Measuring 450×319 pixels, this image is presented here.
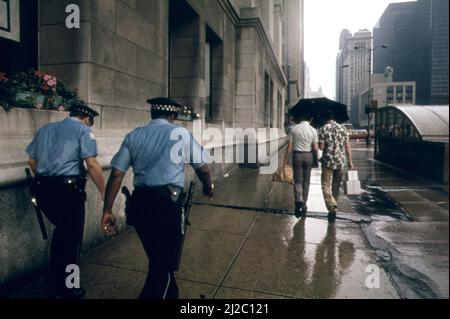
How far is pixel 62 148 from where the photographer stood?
3.37 metres

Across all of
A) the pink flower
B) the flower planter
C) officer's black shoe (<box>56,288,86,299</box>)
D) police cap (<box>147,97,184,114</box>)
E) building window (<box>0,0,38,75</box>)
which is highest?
building window (<box>0,0,38,75</box>)

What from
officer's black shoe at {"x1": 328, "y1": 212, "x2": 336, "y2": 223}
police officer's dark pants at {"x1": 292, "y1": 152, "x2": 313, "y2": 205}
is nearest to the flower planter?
police officer's dark pants at {"x1": 292, "y1": 152, "x2": 313, "y2": 205}

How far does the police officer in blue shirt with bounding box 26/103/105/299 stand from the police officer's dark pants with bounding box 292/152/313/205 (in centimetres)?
414

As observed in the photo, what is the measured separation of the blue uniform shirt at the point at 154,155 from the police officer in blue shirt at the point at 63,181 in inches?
22.1

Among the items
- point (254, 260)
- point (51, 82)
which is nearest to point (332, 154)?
point (254, 260)

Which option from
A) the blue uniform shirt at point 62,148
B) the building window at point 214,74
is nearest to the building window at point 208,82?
the building window at point 214,74

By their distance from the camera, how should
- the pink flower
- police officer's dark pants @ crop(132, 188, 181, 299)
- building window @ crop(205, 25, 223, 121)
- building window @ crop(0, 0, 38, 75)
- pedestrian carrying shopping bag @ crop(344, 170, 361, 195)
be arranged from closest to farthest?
police officer's dark pants @ crop(132, 188, 181, 299)
the pink flower
building window @ crop(0, 0, 38, 75)
pedestrian carrying shopping bag @ crop(344, 170, 361, 195)
building window @ crop(205, 25, 223, 121)

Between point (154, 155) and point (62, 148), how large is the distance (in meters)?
1.05

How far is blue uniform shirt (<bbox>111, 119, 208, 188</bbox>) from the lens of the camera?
3.00 meters

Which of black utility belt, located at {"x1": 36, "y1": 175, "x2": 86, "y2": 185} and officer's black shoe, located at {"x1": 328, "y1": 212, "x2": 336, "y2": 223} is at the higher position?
black utility belt, located at {"x1": 36, "y1": 175, "x2": 86, "y2": 185}

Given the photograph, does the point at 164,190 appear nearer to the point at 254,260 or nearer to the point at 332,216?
the point at 254,260

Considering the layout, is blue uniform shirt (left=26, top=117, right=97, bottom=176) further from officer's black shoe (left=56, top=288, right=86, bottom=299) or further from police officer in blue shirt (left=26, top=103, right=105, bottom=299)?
officer's black shoe (left=56, top=288, right=86, bottom=299)
